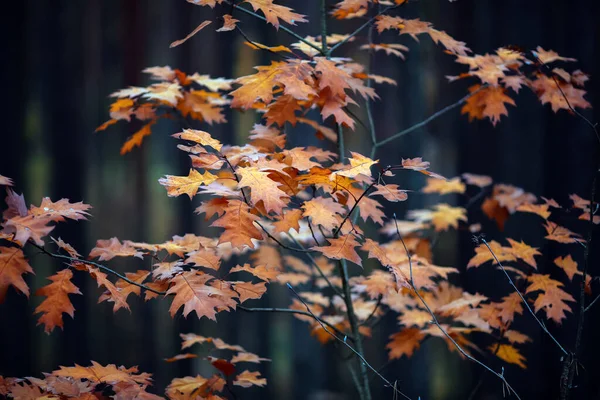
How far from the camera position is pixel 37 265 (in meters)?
2.72

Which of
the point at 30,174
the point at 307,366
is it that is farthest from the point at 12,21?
the point at 307,366

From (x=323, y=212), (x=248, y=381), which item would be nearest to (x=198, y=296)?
(x=323, y=212)

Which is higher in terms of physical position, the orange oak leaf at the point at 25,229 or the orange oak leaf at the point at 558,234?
the orange oak leaf at the point at 25,229

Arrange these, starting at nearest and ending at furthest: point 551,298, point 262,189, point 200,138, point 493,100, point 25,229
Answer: point 25,229, point 262,189, point 200,138, point 551,298, point 493,100

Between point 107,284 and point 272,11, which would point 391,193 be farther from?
point 107,284

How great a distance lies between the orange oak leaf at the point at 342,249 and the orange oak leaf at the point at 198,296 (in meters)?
0.28

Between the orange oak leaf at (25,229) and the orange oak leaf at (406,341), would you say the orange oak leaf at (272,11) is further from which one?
the orange oak leaf at (406,341)

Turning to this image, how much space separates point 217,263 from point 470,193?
188cm

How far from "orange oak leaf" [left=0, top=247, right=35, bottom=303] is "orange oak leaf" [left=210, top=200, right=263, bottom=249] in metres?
0.47

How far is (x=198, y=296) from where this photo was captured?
51.1 inches

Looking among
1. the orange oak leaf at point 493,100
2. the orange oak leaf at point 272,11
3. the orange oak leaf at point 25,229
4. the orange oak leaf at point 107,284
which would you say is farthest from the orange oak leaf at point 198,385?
the orange oak leaf at point 493,100

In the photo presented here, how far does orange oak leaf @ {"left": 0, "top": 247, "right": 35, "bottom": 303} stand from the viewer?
1190 mm

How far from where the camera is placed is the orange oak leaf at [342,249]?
1388 millimetres

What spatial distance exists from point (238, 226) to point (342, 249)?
306 mm
